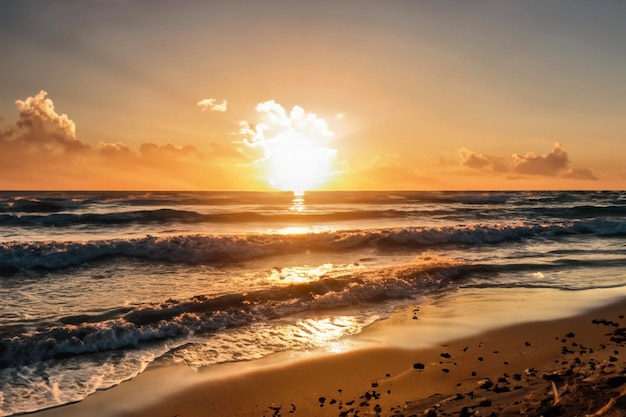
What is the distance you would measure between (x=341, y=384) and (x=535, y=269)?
475 inches

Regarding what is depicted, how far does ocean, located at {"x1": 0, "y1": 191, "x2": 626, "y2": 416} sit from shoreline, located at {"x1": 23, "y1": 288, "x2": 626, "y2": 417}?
1.94ft

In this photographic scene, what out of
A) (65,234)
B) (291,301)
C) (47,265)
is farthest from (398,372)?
(65,234)

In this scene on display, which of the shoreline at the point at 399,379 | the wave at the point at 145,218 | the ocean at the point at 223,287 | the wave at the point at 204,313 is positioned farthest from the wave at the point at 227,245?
the wave at the point at 145,218

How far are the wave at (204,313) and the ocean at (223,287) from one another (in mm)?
34

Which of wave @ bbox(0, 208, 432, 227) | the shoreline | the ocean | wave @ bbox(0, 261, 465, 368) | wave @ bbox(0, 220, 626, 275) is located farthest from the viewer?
wave @ bbox(0, 208, 432, 227)

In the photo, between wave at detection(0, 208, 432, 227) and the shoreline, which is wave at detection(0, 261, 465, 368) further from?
wave at detection(0, 208, 432, 227)

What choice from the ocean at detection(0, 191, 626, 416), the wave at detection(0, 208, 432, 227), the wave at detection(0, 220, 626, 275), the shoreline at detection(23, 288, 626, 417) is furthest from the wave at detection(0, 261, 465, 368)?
the wave at detection(0, 208, 432, 227)

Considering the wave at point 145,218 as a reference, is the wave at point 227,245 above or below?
below

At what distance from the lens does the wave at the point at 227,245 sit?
17.7 m

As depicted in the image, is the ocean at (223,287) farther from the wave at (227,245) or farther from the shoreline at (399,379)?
the shoreline at (399,379)

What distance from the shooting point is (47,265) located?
16.9 metres

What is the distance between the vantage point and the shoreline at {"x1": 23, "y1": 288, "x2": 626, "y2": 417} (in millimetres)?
5746

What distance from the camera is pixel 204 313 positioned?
10438 millimetres

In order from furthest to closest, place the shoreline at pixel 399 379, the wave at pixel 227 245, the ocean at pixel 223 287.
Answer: the wave at pixel 227 245, the ocean at pixel 223 287, the shoreline at pixel 399 379
